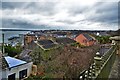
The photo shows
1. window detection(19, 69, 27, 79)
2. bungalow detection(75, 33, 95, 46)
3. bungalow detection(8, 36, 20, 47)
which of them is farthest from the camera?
bungalow detection(75, 33, 95, 46)

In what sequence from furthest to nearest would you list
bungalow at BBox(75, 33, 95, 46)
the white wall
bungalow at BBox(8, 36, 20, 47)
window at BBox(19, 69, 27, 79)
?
1. bungalow at BBox(75, 33, 95, 46)
2. bungalow at BBox(8, 36, 20, 47)
3. window at BBox(19, 69, 27, 79)
4. the white wall

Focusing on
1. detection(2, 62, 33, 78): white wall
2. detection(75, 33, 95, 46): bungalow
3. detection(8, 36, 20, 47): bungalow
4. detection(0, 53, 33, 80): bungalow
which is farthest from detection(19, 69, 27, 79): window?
detection(75, 33, 95, 46): bungalow

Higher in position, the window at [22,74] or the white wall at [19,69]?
the white wall at [19,69]

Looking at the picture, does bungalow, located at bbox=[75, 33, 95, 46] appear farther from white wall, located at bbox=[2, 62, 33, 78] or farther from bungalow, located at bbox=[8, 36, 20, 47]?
white wall, located at bbox=[2, 62, 33, 78]

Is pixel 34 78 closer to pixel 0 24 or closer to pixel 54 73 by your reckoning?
pixel 54 73

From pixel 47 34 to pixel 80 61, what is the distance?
37.4ft

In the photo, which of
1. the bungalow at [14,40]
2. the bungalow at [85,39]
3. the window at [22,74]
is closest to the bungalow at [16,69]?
the window at [22,74]

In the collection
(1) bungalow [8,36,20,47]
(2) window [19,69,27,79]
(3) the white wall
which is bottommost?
(2) window [19,69,27,79]

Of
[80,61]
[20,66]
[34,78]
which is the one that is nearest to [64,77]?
[80,61]

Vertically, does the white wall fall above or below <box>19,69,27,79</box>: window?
above

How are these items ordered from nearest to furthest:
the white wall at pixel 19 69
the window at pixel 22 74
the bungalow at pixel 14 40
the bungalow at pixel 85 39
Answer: the white wall at pixel 19 69
the window at pixel 22 74
the bungalow at pixel 14 40
the bungalow at pixel 85 39

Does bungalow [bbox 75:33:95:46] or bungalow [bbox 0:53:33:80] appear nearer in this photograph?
bungalow [bbox 0:53:33:80]

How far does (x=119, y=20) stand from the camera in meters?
2.30

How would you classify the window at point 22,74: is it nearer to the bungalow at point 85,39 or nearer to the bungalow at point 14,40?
the bungalow at point 14,40
